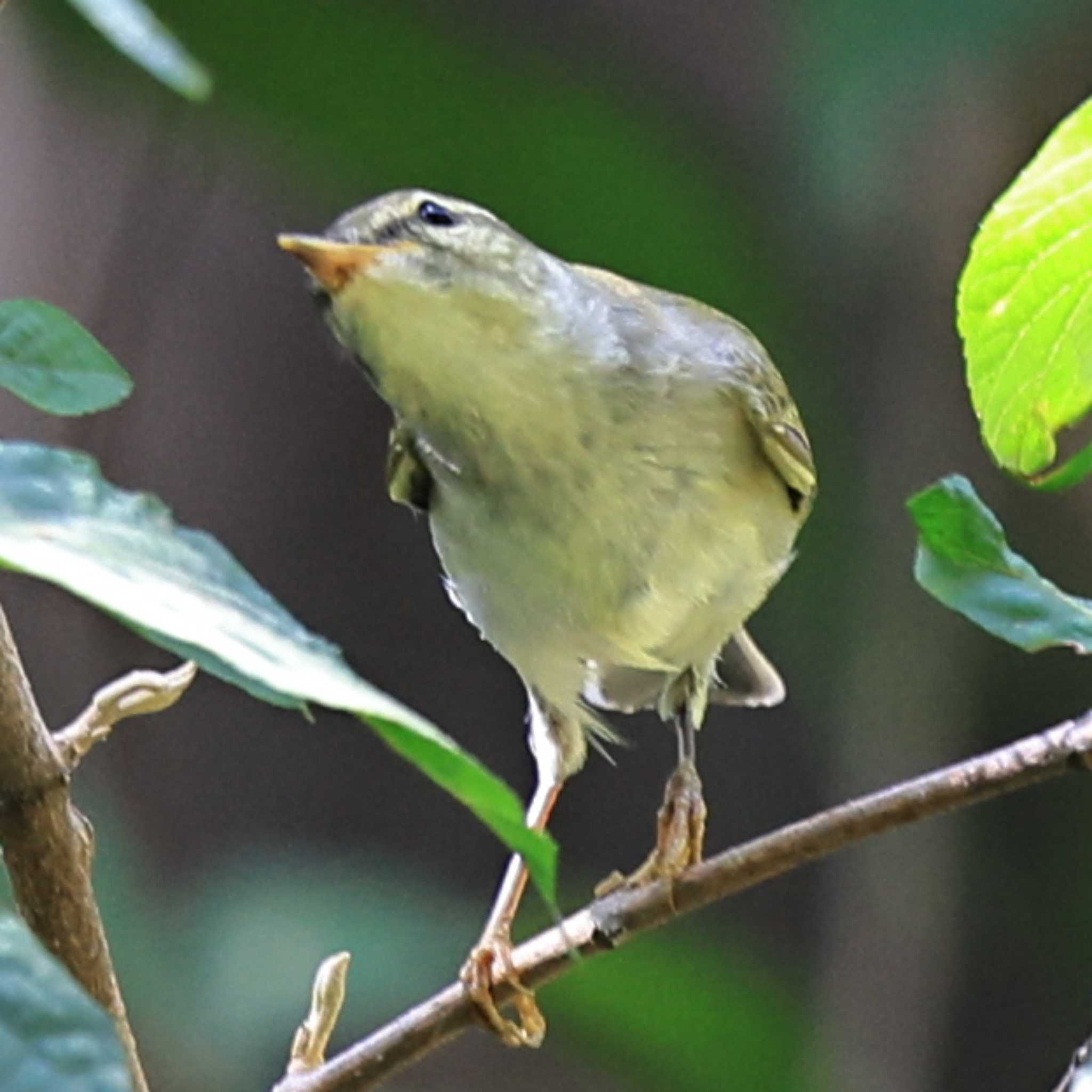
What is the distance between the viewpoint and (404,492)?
1.42m

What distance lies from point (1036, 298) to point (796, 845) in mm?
291

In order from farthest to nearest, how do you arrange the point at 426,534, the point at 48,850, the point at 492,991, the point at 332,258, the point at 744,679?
the point at 426,534
the point at 744,679
the point at 492,991
the point at 332,258
the point at 48,850

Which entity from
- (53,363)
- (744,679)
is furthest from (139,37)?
(744,679)

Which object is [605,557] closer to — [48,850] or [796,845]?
[796,845]

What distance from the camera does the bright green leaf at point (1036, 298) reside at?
0.79 m

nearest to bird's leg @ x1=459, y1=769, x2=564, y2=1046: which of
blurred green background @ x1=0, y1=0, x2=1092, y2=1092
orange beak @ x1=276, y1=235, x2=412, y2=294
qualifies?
orange beak @ x1=276, y1=235, x2=412, y2=294

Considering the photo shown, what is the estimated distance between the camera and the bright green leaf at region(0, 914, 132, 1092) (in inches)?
14.7

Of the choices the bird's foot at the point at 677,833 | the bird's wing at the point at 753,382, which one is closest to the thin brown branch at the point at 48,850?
the bird's foot at the point at 677,833

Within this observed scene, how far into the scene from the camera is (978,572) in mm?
793

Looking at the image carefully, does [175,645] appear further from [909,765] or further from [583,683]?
[909,765]

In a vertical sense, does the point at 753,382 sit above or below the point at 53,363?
below

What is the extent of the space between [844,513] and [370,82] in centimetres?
106

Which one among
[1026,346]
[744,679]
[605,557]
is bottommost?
[744,679]

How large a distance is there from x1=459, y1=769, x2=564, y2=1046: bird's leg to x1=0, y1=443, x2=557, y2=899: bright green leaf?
57 cm
